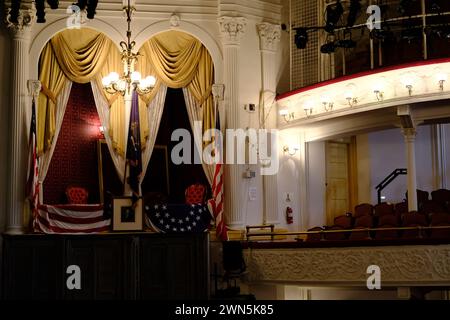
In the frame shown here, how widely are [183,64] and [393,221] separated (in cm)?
554

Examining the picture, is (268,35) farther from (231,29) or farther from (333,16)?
(333,16)

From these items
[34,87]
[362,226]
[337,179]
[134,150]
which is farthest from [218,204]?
[337,179]

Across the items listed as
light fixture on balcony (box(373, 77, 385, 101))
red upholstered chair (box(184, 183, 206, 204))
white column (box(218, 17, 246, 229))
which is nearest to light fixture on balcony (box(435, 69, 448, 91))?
light fixture on balcony (box(373, 77, 385, 101))

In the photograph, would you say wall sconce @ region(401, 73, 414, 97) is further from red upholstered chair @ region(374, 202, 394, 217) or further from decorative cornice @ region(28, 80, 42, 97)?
decorative cornice @ region(28, 80, 42, 97)

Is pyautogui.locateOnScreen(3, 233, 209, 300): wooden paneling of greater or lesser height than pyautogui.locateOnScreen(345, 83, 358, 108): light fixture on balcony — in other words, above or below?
below

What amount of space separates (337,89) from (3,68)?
651 cm

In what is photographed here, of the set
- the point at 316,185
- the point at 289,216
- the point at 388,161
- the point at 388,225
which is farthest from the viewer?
the point at 388,161

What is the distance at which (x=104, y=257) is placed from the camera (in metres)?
12.2

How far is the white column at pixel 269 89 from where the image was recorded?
14438 millimetres

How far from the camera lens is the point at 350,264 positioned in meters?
11.4

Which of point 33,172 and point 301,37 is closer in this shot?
point 33,172

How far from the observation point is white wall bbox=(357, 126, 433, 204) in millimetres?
17078

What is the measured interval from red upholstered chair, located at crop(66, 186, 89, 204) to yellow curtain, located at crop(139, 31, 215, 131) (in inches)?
108

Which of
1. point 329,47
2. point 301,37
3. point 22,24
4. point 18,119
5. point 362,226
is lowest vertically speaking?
point 362,226
